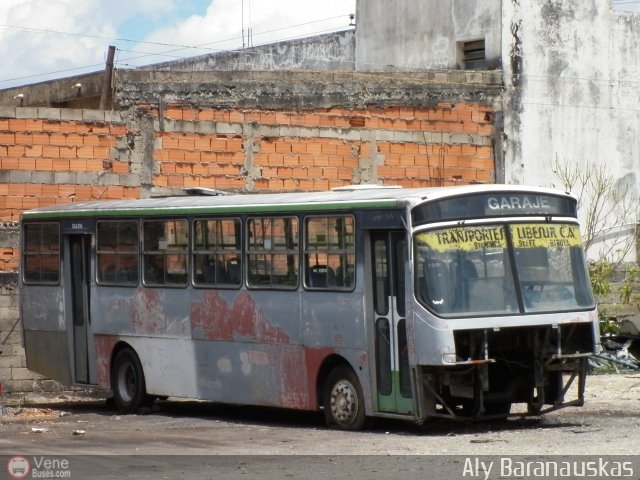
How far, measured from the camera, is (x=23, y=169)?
20.1 m

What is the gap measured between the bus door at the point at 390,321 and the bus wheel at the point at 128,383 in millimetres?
4407

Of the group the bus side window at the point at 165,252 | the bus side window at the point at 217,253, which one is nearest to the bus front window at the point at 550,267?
the bus side window at the point at 217,253

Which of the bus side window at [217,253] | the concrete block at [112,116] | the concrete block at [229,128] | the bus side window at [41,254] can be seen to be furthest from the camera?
the concrete block at [229,128]

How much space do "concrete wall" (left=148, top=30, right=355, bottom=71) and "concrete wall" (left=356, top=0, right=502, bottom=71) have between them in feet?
4.95

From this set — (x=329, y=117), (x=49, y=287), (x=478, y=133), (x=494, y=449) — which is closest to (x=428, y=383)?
(x=494, y=449)

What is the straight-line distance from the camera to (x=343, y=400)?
14.1 m

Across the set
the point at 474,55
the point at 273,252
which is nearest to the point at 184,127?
the point at 273,252

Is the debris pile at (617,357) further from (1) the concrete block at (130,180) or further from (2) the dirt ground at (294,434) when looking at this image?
(1) the concrete block at (130,180)

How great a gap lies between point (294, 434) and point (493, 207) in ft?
10.5

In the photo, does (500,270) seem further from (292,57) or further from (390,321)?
(292,57)

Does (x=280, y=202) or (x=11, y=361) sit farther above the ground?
(x=280, y=202)

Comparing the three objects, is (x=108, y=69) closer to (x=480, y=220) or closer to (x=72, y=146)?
(x=72, y=146)

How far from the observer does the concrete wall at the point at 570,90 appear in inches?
1030

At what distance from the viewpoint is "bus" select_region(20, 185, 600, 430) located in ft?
43.3
